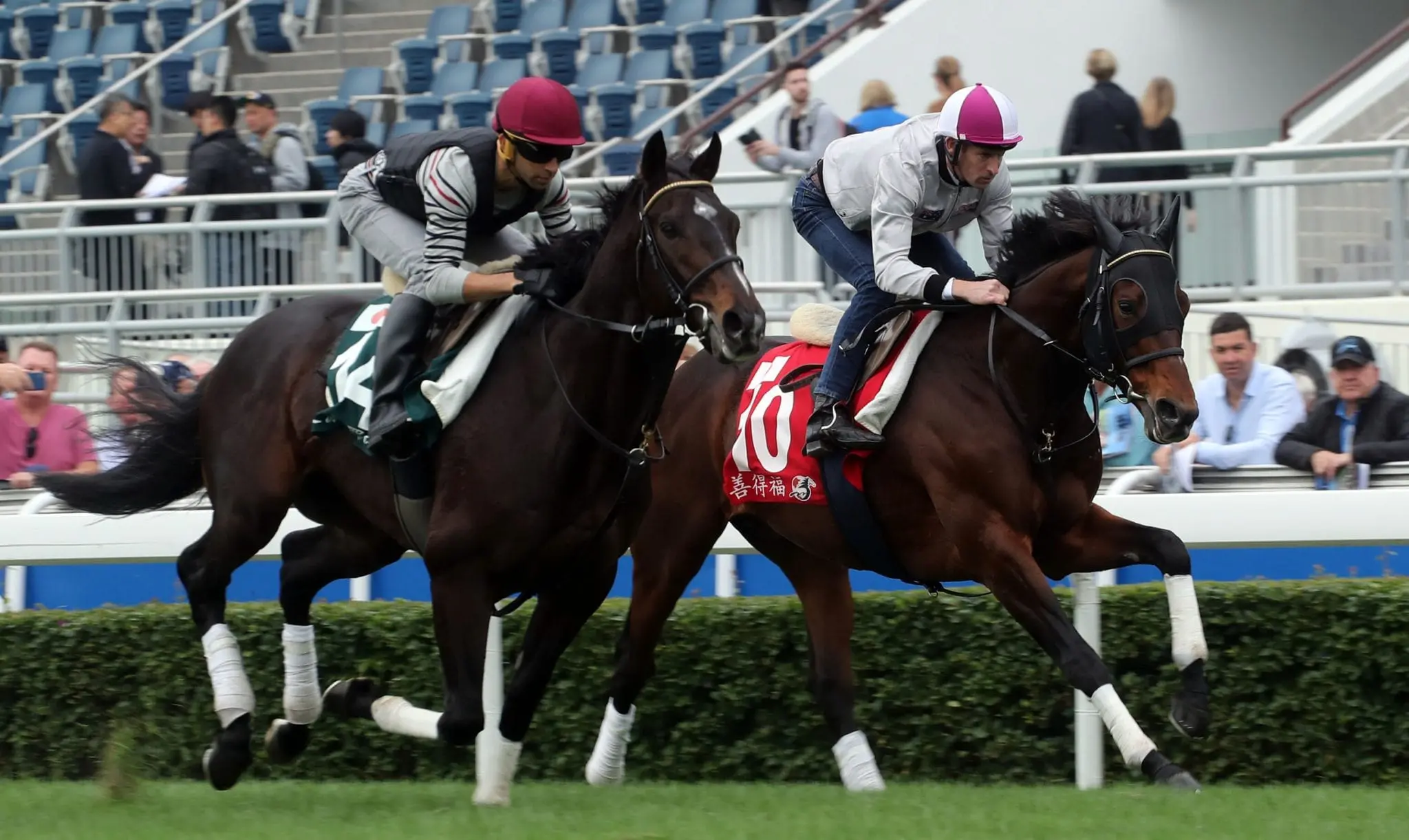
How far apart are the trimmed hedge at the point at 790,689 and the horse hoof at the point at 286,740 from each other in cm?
61

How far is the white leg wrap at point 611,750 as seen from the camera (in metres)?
6.18

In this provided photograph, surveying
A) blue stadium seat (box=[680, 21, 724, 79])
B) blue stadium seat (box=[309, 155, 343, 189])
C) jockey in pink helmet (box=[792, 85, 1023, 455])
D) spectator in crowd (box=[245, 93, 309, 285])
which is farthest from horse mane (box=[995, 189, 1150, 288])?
blue stadium seat (box=[680, 21, 724, 79])

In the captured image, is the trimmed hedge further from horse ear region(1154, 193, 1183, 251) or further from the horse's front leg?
horse ear region(1154, 193, 1183, 251)

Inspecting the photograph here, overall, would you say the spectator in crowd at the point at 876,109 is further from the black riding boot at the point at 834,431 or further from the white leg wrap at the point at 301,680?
the white leg wrap at the point at 301,680

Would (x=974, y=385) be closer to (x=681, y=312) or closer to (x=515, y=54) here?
(x=681, y=312)

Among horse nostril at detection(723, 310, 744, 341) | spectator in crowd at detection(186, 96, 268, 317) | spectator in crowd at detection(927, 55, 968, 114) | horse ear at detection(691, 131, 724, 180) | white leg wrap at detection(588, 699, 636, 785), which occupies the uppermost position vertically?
spectator in crowd at detection(927, 55, 968, 114)

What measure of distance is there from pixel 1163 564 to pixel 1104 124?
201 inches

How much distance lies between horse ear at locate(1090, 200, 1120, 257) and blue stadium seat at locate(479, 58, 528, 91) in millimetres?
9333

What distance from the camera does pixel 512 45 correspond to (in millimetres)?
14711

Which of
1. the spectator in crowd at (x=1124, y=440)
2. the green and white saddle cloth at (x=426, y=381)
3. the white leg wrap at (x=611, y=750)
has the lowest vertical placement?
the white leg wrap at (x=611, y=750)

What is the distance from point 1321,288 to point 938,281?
170 inches

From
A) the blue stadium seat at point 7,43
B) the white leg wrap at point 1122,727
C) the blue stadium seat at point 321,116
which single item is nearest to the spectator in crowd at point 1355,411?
the white leg wrap at point 1122,727

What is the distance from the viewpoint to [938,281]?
557 cm

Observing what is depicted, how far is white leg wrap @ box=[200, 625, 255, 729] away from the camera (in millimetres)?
5703
